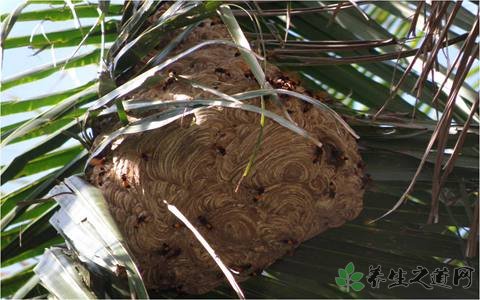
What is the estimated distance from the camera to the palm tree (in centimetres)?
175

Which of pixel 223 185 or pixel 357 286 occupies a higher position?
pixel 223 185

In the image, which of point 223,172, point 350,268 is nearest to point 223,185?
point 223,172

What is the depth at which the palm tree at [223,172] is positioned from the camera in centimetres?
175

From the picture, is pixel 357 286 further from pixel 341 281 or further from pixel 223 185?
pixel 223 185

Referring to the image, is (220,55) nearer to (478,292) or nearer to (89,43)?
(89,43)

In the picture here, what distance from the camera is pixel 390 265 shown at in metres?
2.06

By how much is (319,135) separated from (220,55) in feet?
0.90

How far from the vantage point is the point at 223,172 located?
6.03 ft

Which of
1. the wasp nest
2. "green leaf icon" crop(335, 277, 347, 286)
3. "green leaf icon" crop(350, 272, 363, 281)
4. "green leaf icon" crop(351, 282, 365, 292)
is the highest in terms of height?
the wasp nest

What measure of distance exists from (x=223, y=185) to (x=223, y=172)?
0.03 metres

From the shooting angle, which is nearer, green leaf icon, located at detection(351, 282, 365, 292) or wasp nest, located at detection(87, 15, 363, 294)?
wasp nest, located at detection(87, 15, 363, 294)

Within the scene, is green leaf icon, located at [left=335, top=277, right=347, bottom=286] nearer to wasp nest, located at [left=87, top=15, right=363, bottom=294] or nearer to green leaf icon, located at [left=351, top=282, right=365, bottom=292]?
green leaf icon, located at [left=351, top=282, right=365, bottom=292]

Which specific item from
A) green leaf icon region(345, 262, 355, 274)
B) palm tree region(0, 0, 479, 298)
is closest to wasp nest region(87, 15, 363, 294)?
palm tree region(0, 0, 479, 298)

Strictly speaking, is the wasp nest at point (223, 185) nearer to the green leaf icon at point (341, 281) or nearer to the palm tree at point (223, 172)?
the palm tree at point (223, 172)
